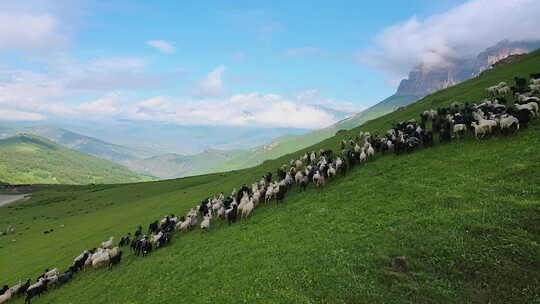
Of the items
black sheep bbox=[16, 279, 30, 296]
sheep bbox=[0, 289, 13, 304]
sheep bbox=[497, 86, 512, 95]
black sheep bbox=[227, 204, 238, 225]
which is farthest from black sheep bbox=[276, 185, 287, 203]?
sheep bbox=[497, 86, 512, 95]

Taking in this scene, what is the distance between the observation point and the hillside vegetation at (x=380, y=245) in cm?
1494

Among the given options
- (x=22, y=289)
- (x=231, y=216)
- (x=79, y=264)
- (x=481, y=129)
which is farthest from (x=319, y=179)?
(x=22, y=289)

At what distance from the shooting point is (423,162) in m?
28.5

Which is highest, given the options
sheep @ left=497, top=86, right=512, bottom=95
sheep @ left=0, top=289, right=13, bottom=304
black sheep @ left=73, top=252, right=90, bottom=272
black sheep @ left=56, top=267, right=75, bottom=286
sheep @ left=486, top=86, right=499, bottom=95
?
sheep @ left=486, top=86, right=499, bottom=95

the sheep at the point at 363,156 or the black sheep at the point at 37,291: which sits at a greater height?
the sheep at the point at 363,156

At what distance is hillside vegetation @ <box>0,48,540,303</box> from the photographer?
588 inches

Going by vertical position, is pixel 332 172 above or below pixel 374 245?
above

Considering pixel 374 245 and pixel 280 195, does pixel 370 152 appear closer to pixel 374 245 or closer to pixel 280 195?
pixel 280 195

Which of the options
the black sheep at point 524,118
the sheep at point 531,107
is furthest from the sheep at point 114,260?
the sheep at point 531,107

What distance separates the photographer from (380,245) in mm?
18094

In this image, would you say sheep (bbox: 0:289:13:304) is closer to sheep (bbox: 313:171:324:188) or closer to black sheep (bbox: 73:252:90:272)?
black sheep (bbox: 73:252:90:272)

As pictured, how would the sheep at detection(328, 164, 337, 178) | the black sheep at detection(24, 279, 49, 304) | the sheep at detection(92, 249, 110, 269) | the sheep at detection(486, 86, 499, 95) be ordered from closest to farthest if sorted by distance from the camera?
the black sheep at detection(24, 279, 49, 304) → the sheep at detection(92, 249, 110, 269) → the sheep at detection(328, 164, 337, 178) → the sheep at detection(486, 86, 499, 95)

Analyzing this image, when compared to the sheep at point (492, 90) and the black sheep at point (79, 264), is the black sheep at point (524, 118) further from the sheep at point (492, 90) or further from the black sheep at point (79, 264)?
the black sheep at point (79, 264)

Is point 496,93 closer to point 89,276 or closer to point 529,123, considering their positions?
point 529,123
